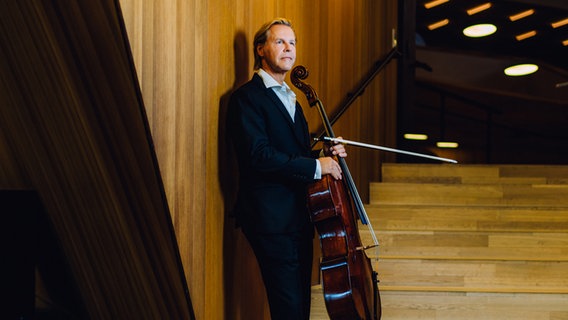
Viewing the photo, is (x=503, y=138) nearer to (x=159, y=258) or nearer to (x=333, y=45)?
(x=333, y=45)

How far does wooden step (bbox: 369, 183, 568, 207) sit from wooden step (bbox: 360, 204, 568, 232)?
0.15 m

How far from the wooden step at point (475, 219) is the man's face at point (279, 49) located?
1539mm

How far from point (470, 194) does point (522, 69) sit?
4.50m

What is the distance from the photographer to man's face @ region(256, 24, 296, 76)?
1.85 m

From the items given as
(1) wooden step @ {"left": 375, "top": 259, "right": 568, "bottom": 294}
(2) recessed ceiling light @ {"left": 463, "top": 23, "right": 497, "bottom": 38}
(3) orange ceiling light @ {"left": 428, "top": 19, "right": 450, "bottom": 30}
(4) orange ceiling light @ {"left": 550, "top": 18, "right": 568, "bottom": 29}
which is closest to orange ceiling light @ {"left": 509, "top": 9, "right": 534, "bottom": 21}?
(2) recessed ceiling light @ {"left": 463, "top": 23, "right": 497, "bottom": 38}

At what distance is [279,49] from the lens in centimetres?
185

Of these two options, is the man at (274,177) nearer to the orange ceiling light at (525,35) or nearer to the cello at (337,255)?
the cello at (337,255)

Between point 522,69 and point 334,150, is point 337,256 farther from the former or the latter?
point 522,69

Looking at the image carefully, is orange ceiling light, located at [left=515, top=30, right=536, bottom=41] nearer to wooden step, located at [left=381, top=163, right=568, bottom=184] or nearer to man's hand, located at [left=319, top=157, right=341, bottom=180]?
wooden step, located at [left=381, top=163, right=568, bottom=184]

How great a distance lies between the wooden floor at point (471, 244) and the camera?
2488 mm

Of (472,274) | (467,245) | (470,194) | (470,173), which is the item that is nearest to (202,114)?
(472,274)

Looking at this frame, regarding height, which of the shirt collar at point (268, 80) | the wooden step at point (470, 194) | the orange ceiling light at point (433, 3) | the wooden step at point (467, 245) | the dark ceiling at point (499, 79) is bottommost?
the wooden step at point (467, 245)

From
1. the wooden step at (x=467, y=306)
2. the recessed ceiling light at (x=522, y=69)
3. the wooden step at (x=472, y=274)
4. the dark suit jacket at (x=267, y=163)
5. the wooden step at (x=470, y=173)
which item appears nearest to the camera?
the dark suit jacket at (x=267, y=163)

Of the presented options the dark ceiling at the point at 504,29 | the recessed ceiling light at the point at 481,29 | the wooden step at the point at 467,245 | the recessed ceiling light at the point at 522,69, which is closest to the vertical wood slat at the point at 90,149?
the wooden step at the point at 467,245
